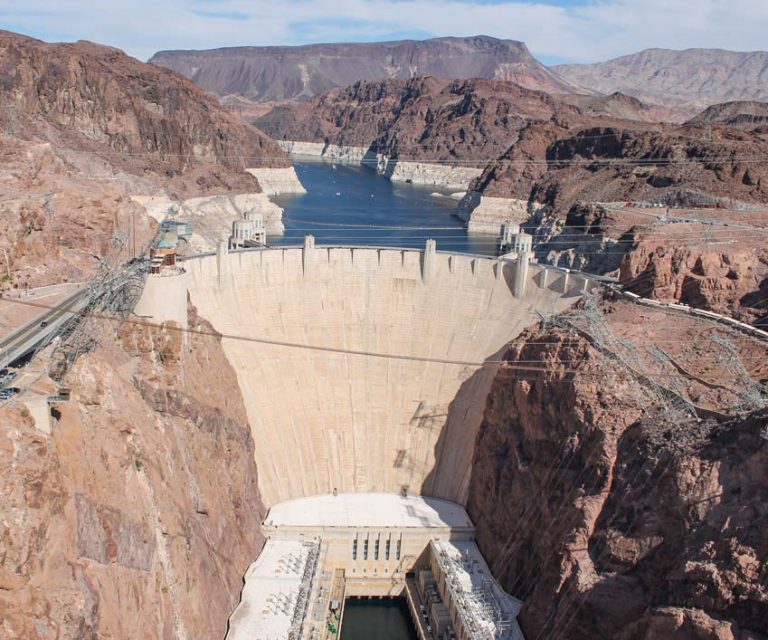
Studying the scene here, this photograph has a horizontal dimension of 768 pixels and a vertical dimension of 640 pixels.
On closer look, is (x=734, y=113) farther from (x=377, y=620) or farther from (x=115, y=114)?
(x=377, y=620)

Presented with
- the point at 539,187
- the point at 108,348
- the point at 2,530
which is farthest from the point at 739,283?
the point at 539,187

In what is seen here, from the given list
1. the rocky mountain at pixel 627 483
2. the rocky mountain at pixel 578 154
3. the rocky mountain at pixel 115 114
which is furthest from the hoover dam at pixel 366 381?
the rocky mountain at pixel 115 114

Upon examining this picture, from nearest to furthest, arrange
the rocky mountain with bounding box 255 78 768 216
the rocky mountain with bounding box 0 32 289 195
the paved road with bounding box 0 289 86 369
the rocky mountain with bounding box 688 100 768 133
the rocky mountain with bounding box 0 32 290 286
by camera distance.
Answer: the paved road with bounding box 0 289 86 369 → the rocky mountain with bounding box 0 32 290 286 → the rocky mountain with bounding box 255 78 768 216 → the rocky mountain with bounding box 0 32 289 195 → the rocky mountain with bounding box 688 100 768 133

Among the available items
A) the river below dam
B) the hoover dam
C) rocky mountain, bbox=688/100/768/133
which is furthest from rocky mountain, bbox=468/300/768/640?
rocky mountain, bbox=688/100/768/133

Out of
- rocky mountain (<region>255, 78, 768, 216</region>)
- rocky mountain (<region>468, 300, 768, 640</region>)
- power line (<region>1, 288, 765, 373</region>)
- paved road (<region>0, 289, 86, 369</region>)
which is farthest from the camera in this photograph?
rocky mountain (<region>255, 78, 768, 216</region>)

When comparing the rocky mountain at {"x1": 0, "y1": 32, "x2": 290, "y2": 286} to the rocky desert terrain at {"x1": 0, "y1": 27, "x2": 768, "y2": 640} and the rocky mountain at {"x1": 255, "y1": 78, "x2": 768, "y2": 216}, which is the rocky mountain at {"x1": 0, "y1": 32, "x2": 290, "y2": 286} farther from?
the rocky mountain at {"x1": 255, "y1": 78, "x2": 768, "y2": 216}

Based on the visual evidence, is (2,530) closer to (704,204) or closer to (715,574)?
(715,574)

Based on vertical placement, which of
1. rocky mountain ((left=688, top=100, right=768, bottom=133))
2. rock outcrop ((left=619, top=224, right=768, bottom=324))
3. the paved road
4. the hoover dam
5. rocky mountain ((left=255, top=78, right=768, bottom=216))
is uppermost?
rocky mountain ((left=688, top=100, right=768, bottom=133))
